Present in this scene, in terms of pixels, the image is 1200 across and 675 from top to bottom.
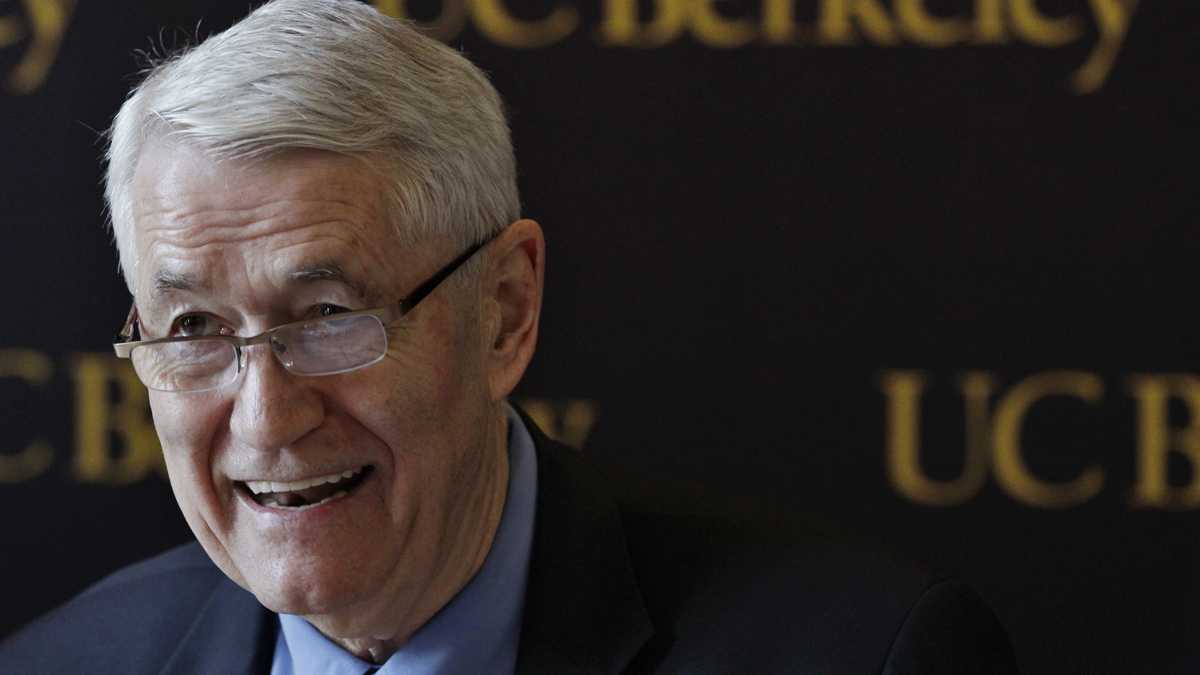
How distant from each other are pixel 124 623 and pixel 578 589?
52cm

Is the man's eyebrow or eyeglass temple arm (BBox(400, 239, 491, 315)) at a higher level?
the man's eyebrow

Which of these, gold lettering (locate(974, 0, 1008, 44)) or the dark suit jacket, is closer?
the dark suit jacket

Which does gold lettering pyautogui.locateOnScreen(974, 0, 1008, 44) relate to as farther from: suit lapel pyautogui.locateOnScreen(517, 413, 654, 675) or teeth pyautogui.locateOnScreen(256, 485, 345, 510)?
teeth pyautogui.locateOnScreen(256, 485, 345, 510)

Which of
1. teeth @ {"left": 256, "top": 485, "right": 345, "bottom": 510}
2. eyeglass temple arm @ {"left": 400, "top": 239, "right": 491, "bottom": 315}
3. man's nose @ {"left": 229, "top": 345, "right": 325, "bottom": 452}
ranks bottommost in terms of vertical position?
teeth @ {"left": 256, "top": 485, "right": 345, "bottom": 510}

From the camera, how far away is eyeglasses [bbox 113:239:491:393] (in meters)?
1.37

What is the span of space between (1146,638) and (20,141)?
159 centimetres

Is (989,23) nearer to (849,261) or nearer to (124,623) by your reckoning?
(849,261)

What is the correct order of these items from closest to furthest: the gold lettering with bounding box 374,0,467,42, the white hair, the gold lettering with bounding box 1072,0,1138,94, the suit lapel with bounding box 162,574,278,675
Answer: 1. the white hair
2. the suit lapel with bounding box 162,574,278,675
3. the gold lettering with bounding box 1072,0,1138,94
4. the gold lettering with bounding box 374,0,467,42

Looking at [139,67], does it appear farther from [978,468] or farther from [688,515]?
[978,468]

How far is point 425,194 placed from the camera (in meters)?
1.40

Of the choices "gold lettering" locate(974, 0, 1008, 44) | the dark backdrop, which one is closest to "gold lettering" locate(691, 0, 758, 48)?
the dark backdrop

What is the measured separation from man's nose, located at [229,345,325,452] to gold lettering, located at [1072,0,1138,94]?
3.72 feet

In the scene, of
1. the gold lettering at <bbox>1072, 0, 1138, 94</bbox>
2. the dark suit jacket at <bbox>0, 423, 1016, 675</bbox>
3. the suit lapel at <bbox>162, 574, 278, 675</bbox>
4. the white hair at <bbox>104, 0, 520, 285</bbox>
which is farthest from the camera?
the gold lettering at <bbox>1072, 0, 1138, 94</bbox>

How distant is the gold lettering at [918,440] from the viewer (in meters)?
2.10
